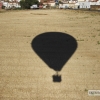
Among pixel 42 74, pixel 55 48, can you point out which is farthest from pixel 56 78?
pixel 55 48

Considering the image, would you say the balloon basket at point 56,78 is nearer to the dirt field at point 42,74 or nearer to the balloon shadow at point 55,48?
the balloon shadow at point 55,48

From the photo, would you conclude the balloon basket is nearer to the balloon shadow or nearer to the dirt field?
the balloon shadow

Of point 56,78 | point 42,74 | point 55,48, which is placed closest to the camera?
point 56,78

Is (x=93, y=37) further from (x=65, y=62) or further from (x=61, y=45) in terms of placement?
(x=65, y=62)

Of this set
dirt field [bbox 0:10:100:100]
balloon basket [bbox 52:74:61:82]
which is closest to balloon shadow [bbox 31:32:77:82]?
balloon basket [bbox 52:74:61:82]

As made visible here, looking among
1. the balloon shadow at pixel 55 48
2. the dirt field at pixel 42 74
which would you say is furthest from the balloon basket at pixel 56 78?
the dirt field at pixel 42 74

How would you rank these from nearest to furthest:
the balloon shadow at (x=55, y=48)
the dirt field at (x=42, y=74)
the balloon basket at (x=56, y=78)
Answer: the dirt field at (x=42, y=74) → the balloon basket at (x=56, y=78) → the balloon shadow at (x=55, y=48)

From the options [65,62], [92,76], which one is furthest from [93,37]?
[92,76]

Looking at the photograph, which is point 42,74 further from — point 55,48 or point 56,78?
point 55,48
